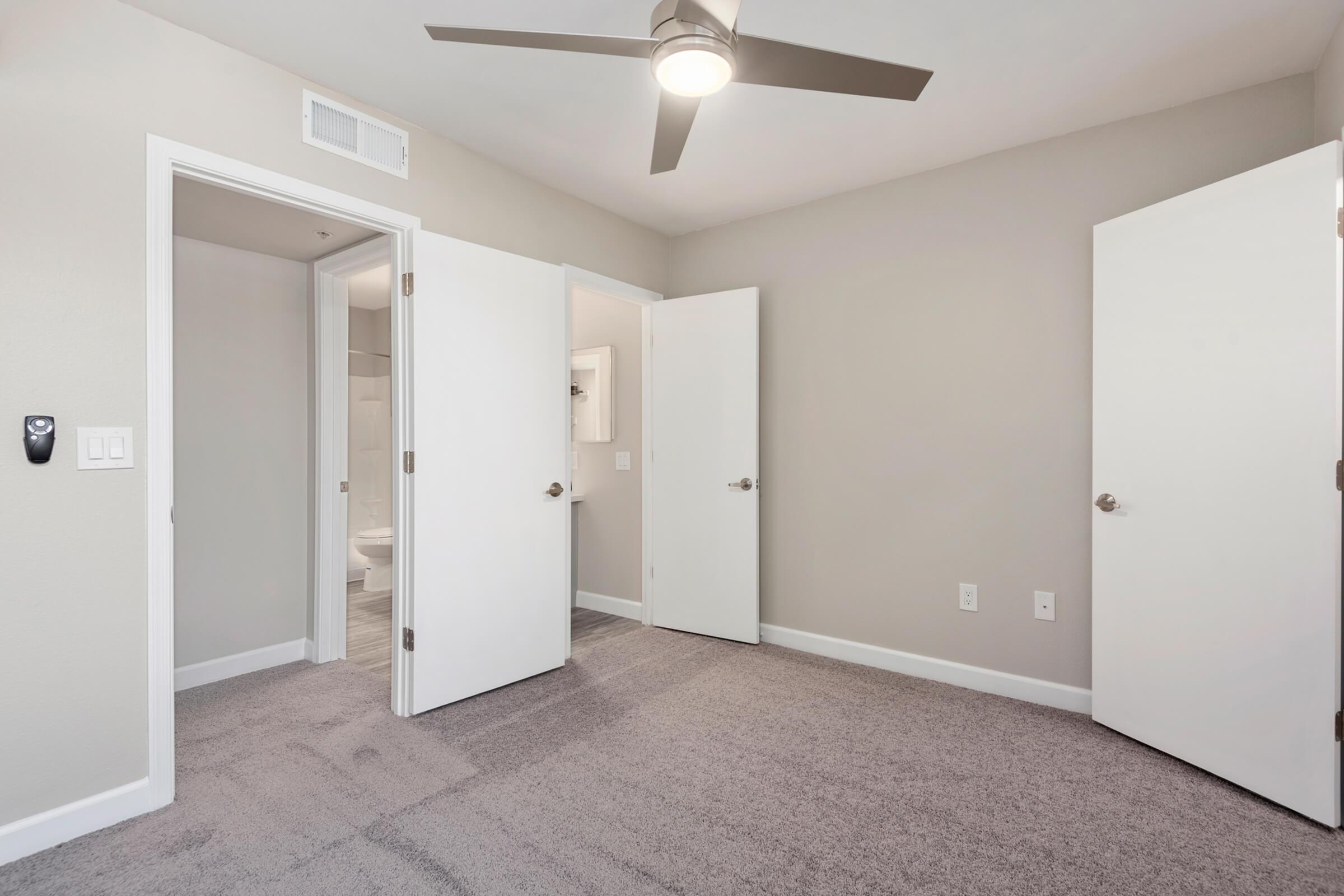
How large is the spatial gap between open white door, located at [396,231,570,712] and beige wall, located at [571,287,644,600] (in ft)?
3.09

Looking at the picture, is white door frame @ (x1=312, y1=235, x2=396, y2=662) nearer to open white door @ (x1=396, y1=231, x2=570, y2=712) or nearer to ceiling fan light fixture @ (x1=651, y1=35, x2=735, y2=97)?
open white door @ (x1=396, y1=231, x2=570, y2=712)

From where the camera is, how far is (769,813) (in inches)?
79.2

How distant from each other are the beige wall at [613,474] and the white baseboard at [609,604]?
31 millimetres

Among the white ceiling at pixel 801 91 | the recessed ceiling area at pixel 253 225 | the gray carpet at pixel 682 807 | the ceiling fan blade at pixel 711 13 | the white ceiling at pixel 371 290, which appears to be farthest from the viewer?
the white ceiling at pixel 371 290

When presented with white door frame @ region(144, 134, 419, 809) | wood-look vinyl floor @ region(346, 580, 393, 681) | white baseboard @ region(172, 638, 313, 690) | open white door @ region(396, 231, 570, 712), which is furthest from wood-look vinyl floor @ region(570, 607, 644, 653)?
white door frame @ region(144, 134, 419, 809)

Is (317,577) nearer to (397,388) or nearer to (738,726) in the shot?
(397,388)

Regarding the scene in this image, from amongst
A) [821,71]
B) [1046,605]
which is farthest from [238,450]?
[1046,605]

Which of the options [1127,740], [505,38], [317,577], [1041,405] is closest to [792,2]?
[505,38]

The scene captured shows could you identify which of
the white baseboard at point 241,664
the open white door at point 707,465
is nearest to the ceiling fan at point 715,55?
the open white door at point 707,465

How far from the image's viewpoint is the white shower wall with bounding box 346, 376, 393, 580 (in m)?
5.68

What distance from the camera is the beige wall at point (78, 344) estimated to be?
1.79 m

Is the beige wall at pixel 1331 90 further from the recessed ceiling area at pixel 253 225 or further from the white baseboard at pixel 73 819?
the white baseboard at pixel 73 819

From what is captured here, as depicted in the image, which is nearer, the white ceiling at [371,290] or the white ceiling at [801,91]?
the white ceiling at [801,91]

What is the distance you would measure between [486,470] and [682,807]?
1.62 meters
